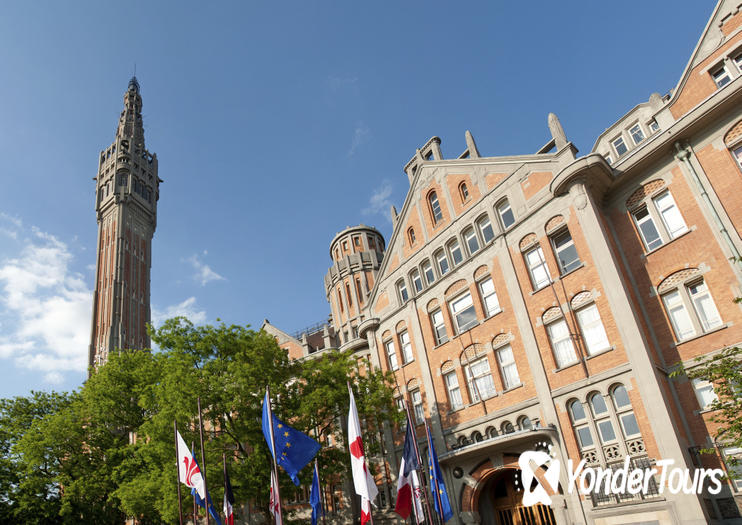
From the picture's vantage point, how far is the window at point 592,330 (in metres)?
20.8

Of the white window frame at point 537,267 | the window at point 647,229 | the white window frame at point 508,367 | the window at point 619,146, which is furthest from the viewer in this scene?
the window at point 619,146

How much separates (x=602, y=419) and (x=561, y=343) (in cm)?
349

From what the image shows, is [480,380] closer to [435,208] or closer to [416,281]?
[416,281]

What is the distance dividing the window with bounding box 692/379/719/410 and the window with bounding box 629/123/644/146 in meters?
11.5

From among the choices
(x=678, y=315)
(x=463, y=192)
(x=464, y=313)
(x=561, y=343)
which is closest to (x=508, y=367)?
(x=561, y=343)

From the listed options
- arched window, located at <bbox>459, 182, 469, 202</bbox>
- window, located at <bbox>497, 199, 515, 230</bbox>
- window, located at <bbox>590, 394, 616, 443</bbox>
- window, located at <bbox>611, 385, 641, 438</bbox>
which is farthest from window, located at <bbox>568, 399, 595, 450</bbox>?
arched window, located at <bbox>459, 182, 469, 202</bbox>

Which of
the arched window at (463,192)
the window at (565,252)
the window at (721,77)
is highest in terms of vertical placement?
the arched window at (463,192)

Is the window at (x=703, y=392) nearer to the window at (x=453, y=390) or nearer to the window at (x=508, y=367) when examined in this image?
the window at (x=508, y=367)

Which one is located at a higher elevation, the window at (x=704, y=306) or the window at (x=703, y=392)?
the window at (x=704, y=306)

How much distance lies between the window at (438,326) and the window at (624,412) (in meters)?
9.72

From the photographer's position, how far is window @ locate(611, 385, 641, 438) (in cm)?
1911

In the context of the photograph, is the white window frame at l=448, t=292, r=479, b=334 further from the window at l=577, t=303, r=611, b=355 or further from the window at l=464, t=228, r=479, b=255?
the window at l=577, t=303, r=611, b=355

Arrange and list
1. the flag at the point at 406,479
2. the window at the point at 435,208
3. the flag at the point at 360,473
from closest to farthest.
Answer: the flag at the point at 360,473 → the flag at the point at 406,479 → the window at the point at 435,208

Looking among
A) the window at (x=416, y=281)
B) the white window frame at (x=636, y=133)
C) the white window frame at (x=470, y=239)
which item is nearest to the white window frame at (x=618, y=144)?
the white window frame at (x=636, y=133)
